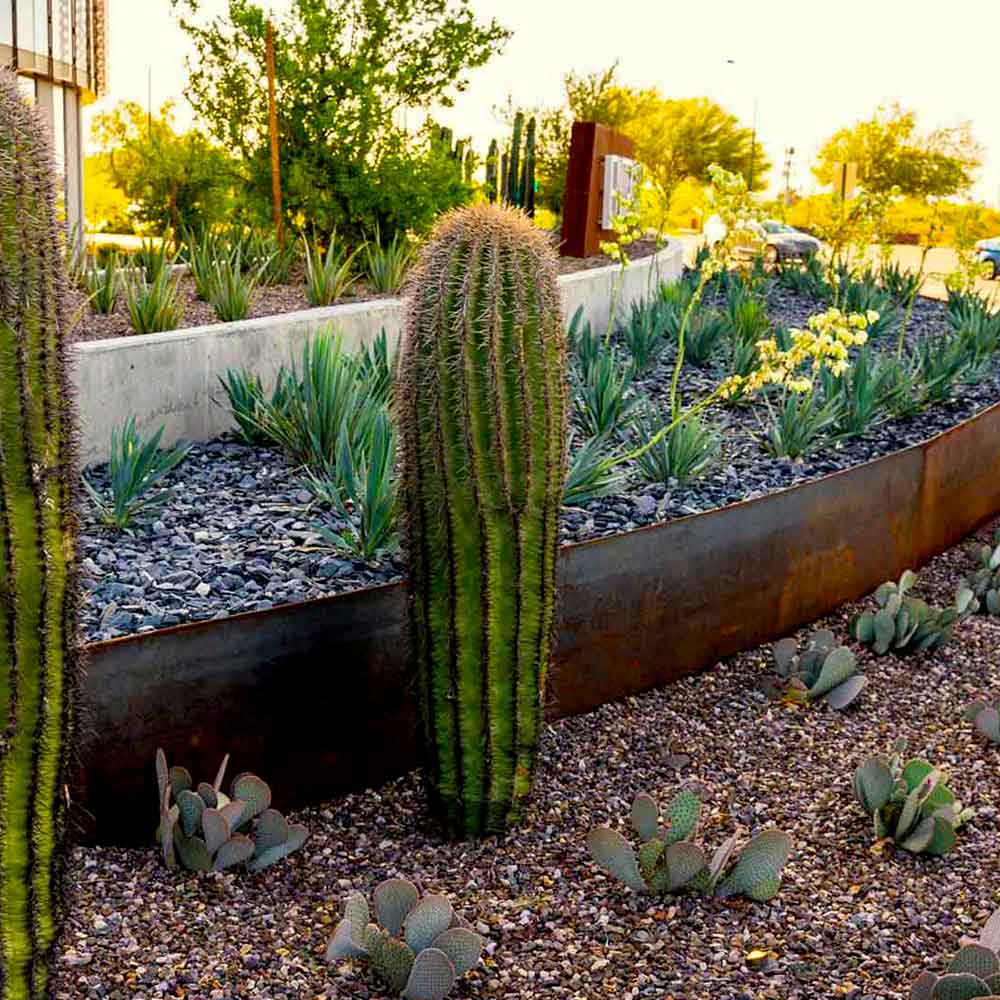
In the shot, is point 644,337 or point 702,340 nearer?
point 644,337

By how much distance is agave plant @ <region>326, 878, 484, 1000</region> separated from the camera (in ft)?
8.66

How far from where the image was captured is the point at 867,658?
16.0 ft

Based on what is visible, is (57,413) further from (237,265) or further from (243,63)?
(243,63)

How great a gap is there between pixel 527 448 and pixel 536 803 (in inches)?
42.0

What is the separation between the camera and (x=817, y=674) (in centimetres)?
449

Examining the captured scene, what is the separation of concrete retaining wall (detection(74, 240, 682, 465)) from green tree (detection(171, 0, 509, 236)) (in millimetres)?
2978

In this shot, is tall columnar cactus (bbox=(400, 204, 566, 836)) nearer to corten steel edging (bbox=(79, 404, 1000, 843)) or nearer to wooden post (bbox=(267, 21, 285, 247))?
corten steel edging (bbox=(79, 404, 1000, 843))

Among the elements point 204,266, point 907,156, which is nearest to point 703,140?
point 907,156

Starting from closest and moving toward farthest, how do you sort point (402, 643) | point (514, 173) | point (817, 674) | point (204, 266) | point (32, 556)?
point (32, 556) → point (402, 643) → point (817, 674) → point (204, 266) → point (514, 173)

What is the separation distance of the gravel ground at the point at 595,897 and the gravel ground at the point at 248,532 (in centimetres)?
68

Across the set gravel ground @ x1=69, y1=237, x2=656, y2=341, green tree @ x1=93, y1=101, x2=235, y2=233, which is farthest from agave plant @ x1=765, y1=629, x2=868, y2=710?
green tree @ x1=93, y1=101, x2=235, y2=233

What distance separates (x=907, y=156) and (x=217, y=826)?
161 ft

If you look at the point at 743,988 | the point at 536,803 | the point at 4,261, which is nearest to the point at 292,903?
the point at 536,803

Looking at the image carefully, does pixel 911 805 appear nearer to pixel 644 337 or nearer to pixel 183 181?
pixel 644 337
